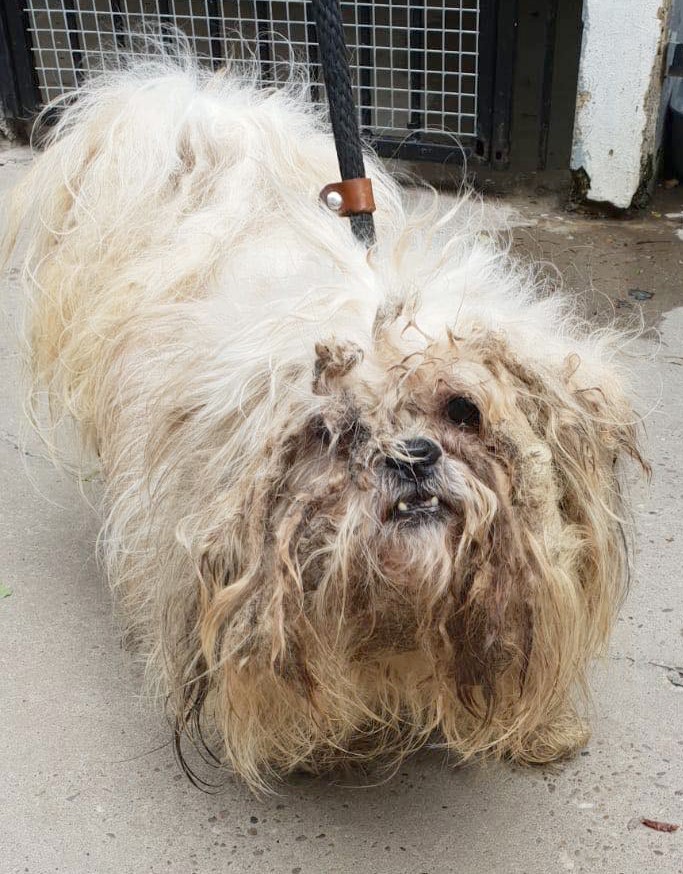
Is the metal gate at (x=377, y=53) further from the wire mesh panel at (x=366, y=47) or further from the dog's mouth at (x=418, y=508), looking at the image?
the dog's mouth at (x=418, y=508)

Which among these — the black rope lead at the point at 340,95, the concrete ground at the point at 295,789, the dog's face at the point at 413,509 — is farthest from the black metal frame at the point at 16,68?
the dog's face at the point at 413,509

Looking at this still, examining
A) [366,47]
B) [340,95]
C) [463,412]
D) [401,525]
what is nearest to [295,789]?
[401,525]

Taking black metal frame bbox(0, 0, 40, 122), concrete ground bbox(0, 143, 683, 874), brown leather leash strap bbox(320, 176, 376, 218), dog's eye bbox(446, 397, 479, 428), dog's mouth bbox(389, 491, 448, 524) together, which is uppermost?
brown leather leash strap bbox(320, 176, 376, 218)

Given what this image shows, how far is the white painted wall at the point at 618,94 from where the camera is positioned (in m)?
4.17

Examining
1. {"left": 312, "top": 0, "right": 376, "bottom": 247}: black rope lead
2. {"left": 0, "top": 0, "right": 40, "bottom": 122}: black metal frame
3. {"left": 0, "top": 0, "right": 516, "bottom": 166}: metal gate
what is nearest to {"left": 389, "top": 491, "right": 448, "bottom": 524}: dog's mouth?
{"left": 312, "top": 0, "right": 376, "bottom": 247}: black rope lead

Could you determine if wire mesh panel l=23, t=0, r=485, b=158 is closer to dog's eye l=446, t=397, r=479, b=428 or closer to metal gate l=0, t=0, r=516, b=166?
metal gate l=0, t=0, r=516, b=166

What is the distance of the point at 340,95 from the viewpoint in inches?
72.7

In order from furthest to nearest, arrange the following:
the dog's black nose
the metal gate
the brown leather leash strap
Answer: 1. the metal gate
2. the brown leather leash strap
3. the dog's black nose

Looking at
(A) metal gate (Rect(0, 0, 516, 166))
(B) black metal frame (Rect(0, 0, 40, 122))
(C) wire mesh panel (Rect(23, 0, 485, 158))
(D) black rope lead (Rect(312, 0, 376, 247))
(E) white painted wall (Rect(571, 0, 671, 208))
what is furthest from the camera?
(B) black metal frame (Rect(0, 0, 40, 122))

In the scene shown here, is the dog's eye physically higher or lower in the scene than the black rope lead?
lower

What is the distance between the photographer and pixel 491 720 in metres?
1.69

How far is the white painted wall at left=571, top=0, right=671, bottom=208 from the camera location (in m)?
4.17

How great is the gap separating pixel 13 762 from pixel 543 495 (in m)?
1.21

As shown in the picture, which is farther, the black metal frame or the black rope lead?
the black metal frame
